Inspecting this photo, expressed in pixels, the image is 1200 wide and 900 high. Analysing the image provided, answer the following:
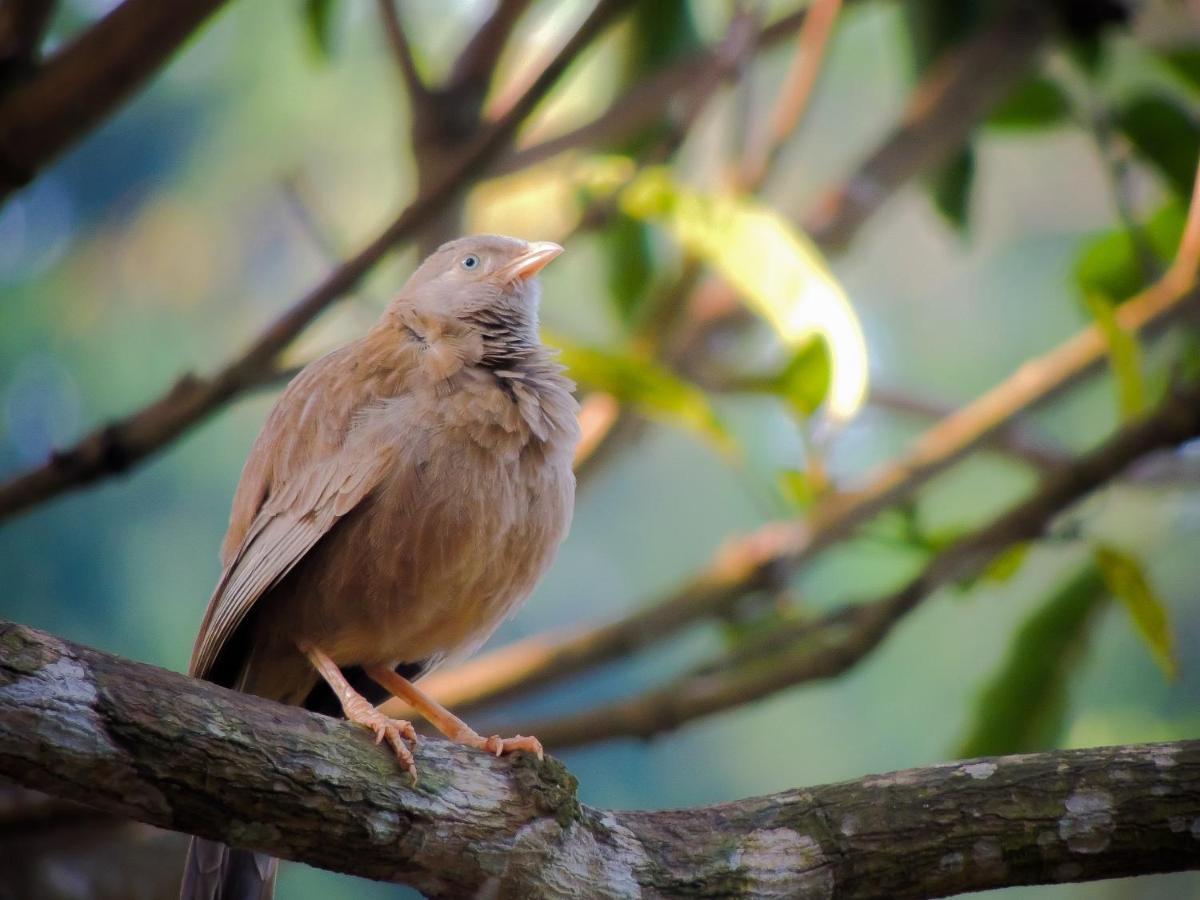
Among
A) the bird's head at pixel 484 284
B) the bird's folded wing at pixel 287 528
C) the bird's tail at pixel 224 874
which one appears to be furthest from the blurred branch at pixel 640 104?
the bird's tail at pixel 224 874

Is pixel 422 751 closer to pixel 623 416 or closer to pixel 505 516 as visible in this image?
pixel 505 516

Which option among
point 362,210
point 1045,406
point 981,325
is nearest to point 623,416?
point 1045,406

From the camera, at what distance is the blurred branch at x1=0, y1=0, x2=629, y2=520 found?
3291mm

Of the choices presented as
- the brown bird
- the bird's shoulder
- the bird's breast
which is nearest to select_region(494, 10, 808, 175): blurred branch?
the brown bird

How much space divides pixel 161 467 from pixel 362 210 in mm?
2008

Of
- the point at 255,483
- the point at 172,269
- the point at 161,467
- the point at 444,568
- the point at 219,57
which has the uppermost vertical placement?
the point at 219,57

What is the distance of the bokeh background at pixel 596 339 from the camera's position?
6809 mm

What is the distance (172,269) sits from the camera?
7754 millimetres

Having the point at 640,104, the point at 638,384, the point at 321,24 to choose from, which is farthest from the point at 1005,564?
the point at 321,24

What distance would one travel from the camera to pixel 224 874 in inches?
122

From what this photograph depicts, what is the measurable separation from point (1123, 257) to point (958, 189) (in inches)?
23.9

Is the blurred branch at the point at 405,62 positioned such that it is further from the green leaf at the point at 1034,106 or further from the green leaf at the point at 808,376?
the green leaf at the point at 1034,106

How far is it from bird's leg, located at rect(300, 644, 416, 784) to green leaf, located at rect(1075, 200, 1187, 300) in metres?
2.83

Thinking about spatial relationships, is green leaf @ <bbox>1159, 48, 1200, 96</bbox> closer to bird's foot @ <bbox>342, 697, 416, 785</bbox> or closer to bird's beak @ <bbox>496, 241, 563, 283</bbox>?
bird's beak @ <bbox>496, 241, 563, 283</bbox>
